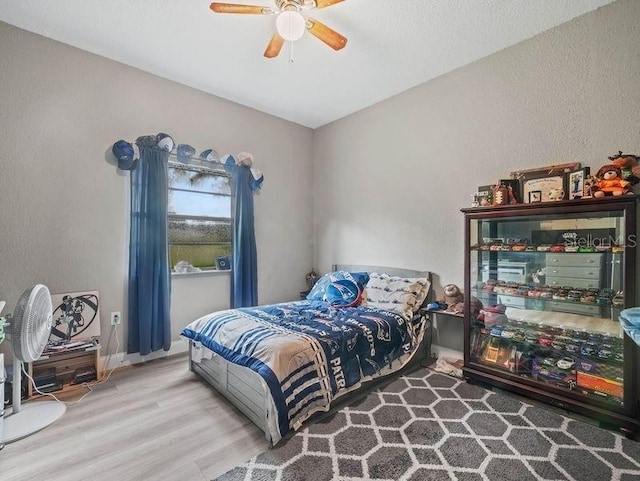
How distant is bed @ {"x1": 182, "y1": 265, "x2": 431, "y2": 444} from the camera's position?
1.90 m

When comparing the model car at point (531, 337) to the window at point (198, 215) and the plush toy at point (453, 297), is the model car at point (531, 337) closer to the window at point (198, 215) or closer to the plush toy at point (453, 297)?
the plush toy at point (453, 297)

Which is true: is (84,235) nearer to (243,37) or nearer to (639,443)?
(243,37)

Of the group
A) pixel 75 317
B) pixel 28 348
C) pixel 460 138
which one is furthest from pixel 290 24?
pixel 75 317

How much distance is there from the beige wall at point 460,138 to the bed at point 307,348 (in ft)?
2.05

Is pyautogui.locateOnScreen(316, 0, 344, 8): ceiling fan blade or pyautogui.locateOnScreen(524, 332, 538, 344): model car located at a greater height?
pyautogui.locateOnScreen(316, 0, 344, 8): ceiling fan blade

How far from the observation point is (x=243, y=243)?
3609mm

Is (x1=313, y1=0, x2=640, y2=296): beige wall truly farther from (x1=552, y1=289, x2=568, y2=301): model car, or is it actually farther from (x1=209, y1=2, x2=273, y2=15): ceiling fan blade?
(x1=209, y1=2, x2=273, y2=15): ceiling fan blade

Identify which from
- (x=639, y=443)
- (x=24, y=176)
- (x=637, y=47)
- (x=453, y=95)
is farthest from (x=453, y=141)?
(x=24, y=176)

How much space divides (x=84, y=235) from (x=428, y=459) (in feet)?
10.5

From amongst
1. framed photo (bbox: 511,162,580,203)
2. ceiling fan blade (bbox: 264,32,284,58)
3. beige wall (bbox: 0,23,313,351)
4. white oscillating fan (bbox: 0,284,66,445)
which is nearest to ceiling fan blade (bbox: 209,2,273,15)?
ceiling fan blade (bbox: 264,32,284,58)

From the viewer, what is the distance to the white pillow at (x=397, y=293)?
2.94 metres

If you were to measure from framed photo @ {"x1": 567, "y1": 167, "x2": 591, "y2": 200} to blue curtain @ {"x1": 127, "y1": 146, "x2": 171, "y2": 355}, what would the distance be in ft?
11.8

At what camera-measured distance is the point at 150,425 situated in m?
1.99

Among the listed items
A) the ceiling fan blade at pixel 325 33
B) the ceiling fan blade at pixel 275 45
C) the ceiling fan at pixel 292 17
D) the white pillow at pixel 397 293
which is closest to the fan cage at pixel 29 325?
the ceiling fan at pixel 292 17
